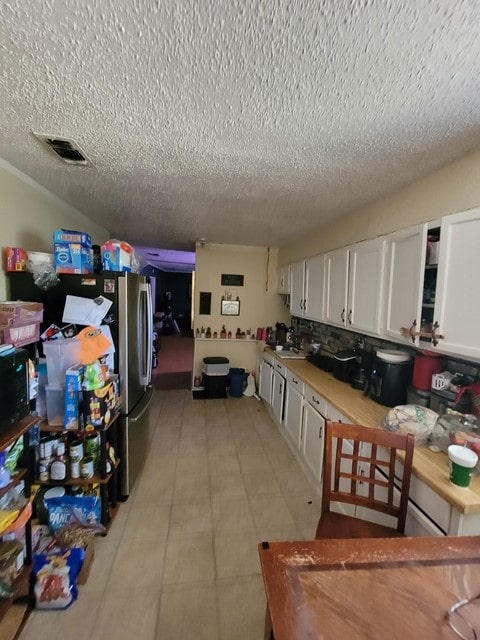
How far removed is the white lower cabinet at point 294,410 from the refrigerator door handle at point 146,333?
1.45 meters

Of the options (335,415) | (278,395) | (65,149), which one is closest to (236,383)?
(278,395)

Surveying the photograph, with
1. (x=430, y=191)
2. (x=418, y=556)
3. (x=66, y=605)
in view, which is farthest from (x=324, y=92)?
(x=66, y=605)

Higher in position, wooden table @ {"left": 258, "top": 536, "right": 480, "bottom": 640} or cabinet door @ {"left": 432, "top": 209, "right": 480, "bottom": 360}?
cabinet door @ {"left": 432, "top": 209, "right": 480, "bottom": 360}

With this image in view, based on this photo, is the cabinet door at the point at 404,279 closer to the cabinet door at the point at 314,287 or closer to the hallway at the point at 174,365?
the cabinet door at the point at 314,287

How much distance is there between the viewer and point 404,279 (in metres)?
1.89

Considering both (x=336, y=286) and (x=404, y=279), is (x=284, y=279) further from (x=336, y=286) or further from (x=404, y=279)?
(x=404, y=279)

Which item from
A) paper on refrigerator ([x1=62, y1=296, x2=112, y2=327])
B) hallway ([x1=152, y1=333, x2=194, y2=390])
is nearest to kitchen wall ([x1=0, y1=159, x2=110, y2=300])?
paper on refrigerator ([x1=62, y1=296, x2=112, y2=327])

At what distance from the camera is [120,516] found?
2131 mm

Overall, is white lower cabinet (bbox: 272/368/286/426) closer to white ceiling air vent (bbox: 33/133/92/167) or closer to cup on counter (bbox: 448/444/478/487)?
cup on counter (bbox: 448/444/478/487)

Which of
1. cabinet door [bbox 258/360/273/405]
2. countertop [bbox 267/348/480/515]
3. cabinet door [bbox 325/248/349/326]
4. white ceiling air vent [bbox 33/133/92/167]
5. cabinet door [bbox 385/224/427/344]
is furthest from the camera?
cabinet door [bbox 258/360/273/405]

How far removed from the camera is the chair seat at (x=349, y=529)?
1408 millimetres

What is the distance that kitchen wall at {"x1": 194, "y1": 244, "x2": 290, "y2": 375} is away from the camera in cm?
475

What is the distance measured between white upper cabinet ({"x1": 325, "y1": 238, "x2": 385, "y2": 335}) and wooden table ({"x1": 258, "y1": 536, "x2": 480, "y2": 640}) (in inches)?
56.4

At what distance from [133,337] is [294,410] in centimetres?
175
